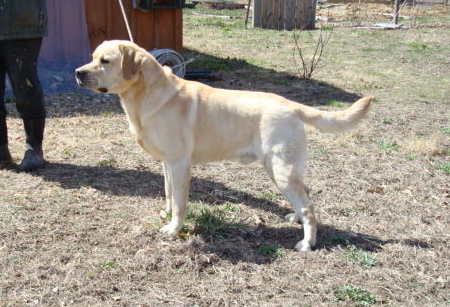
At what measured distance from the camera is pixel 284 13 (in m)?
20.1

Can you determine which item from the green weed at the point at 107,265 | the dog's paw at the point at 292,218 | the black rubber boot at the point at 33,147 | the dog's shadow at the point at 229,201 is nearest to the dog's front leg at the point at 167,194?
the dog's shadow at the point at 229,201

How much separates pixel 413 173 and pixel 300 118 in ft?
7.71

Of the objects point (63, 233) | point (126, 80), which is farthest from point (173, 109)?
point (63, 233)

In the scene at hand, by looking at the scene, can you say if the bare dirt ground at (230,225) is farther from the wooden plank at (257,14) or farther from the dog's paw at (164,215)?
the wooden plank at (257,14)

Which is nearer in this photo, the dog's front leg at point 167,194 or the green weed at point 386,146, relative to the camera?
the dog's front leg at point 167,194

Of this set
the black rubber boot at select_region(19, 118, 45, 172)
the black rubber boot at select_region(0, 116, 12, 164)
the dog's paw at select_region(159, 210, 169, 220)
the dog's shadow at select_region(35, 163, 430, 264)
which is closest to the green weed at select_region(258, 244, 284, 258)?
the dog's shadow at select_region(35, 163, 430, 264)

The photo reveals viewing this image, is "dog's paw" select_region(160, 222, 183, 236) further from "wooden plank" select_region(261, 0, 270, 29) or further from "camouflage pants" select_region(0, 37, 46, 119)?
"wooden plank" select_region(261, 0, 270, 29)

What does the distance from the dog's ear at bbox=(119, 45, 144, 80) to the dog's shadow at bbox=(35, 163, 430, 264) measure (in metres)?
1.34

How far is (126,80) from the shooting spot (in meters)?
4.23

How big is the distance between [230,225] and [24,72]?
266 centimetres

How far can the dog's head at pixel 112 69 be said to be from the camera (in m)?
4.21

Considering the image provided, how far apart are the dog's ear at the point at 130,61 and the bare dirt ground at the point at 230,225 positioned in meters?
1.23

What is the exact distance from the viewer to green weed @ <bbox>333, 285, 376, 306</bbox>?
3.67 m

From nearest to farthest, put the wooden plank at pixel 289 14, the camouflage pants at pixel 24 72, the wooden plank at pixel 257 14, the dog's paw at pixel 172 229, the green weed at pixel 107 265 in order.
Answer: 1. the green weed at pixel 107 265
2. the dog's paw at pixel 172 229
3. the camouflage pants at pixel 24 72
4. the wooden plank at pixel 289 14
5. the wooden plank at pixel 257 14
